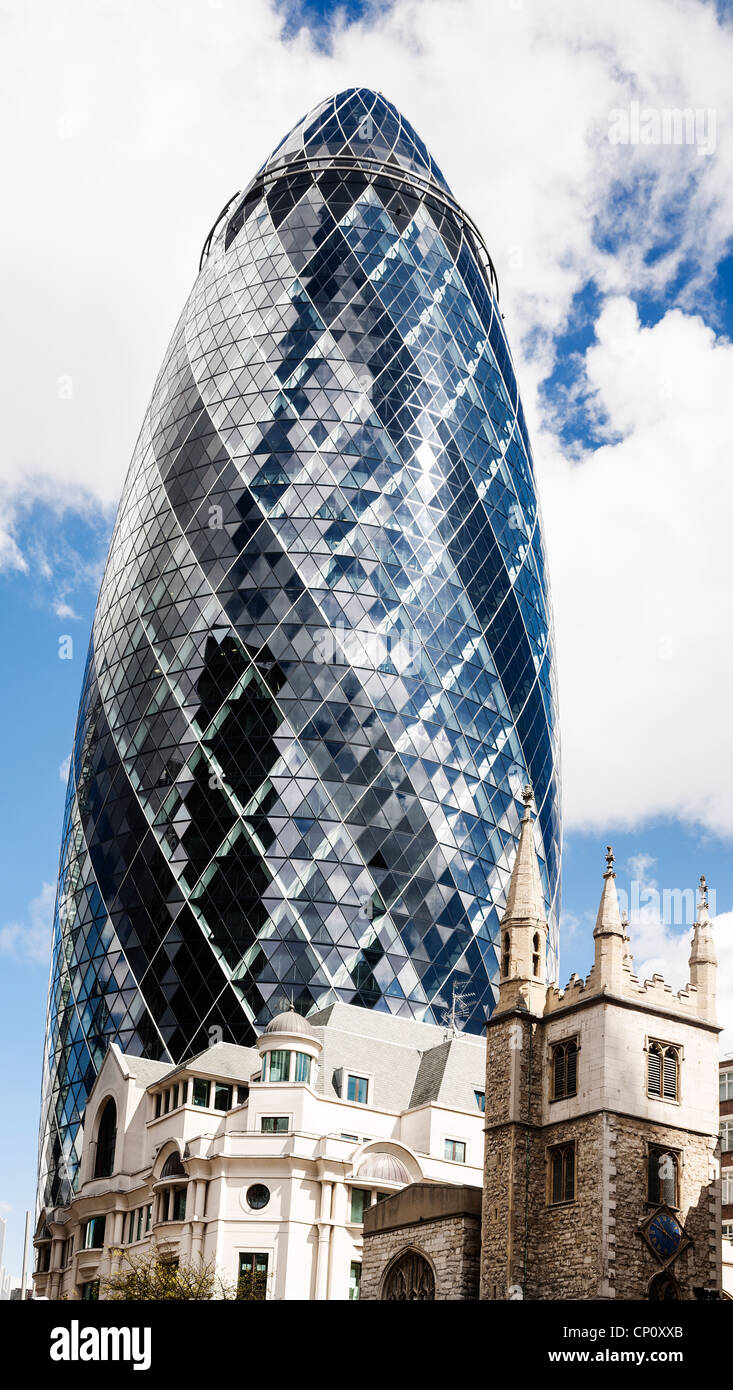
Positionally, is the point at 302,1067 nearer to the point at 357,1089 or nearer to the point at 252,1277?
the point at 357,1089

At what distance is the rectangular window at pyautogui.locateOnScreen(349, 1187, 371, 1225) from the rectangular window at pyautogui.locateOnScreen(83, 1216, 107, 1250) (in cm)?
1220

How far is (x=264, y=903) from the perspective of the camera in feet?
202

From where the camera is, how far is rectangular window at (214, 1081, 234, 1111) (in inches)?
2115

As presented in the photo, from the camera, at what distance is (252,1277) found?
46.5 metres

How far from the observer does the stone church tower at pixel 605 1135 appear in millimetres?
35219

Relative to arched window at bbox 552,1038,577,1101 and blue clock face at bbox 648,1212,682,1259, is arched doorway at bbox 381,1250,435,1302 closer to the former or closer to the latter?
arched window at bbox 552,1038,577,1101

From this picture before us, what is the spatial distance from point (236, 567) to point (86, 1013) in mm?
20261

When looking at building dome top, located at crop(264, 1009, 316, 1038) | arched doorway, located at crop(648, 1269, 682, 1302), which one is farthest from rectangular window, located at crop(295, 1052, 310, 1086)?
arched doorway, located at crop(648, 1269, 682, 1302)

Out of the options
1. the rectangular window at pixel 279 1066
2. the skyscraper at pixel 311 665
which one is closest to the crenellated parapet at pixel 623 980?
the rectangular window at pixel 279 1066

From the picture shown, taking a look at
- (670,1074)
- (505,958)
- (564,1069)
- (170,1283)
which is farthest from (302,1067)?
(670,1074)

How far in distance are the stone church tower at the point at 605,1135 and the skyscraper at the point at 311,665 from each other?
22.5 m

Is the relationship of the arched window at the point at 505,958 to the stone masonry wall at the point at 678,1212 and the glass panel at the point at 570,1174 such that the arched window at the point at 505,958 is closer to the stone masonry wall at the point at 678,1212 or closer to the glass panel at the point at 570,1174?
the glass panel at the point at 570,1174
